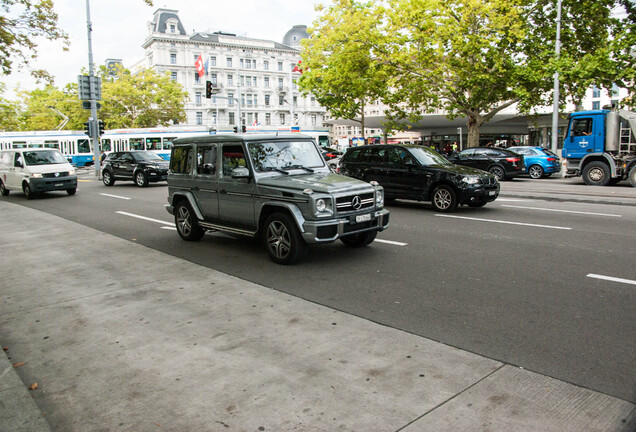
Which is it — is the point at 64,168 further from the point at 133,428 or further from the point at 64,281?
the point at 133,428

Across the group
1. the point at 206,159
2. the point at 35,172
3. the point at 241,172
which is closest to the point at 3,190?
the point at 35,172

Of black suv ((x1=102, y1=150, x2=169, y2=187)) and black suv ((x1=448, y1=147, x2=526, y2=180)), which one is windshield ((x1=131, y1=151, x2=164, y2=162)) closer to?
black suv ((x1=102, y1=150, x2=169, y2=187))

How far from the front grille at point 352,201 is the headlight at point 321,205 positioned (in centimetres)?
21

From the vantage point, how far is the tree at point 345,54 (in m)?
30.4

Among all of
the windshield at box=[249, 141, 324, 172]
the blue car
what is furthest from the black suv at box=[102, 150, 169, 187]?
the blue car

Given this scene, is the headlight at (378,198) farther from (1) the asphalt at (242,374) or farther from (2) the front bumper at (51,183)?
(2) the front bumper at (51,183)

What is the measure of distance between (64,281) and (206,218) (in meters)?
2.56

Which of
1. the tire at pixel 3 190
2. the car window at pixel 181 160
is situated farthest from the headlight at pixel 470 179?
the tire at pixel 3 190

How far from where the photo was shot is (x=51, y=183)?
58.3ft

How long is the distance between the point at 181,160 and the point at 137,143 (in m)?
35.9

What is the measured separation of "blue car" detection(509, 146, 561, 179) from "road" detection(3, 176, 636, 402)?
13.5 meters

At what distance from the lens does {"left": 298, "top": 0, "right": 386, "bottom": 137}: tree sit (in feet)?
99.7

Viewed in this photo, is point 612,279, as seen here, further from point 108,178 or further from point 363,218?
point 108,178

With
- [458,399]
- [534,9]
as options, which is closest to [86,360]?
[458,399]
